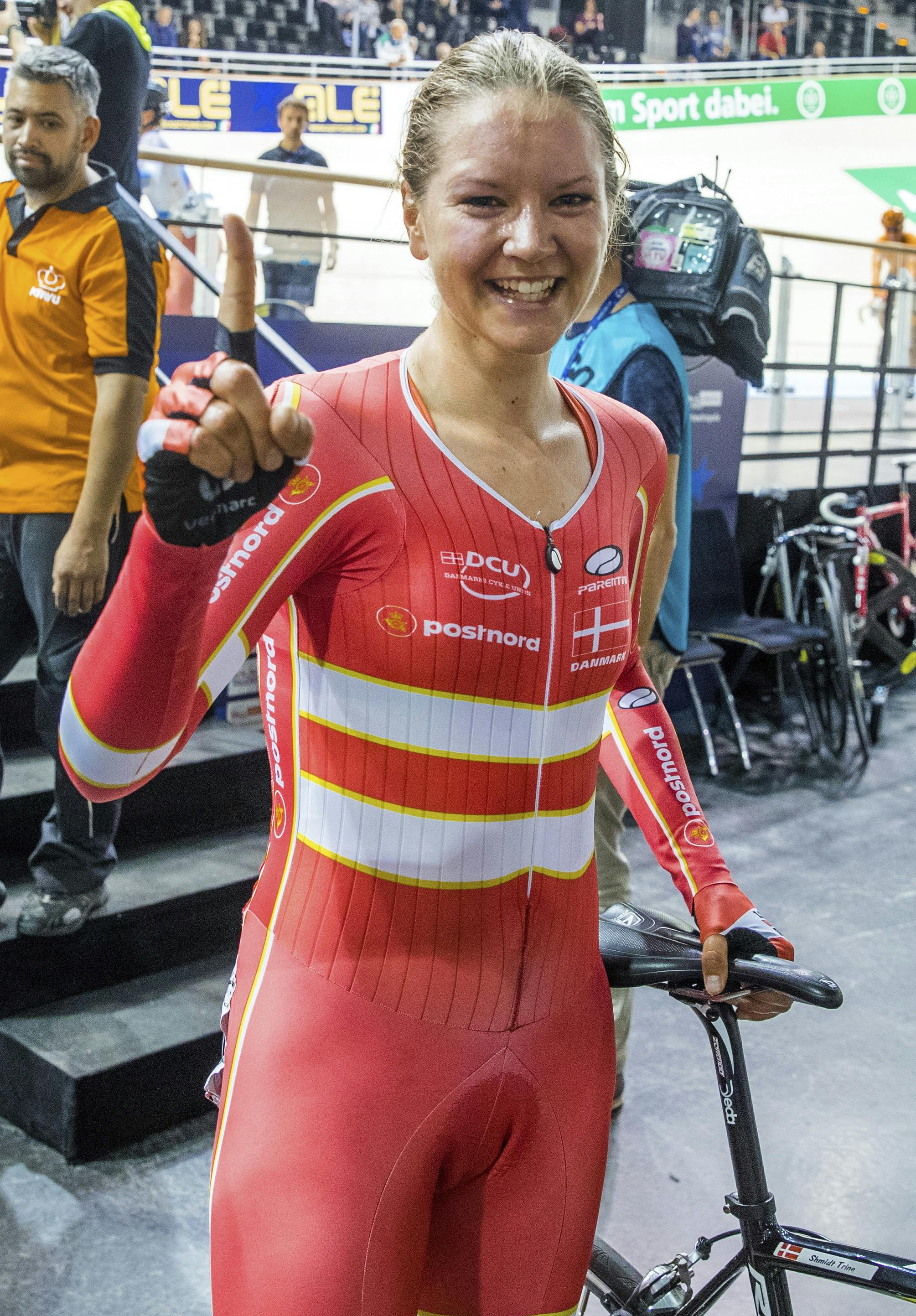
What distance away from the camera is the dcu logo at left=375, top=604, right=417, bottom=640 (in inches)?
42.4

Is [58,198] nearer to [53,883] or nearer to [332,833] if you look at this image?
[53,883]

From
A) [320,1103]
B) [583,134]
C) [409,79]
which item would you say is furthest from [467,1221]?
[409,79]

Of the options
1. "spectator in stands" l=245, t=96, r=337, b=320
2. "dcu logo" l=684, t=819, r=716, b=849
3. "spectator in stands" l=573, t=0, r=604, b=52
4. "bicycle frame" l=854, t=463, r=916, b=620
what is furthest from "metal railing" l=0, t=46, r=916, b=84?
"dcu logo" l=684, t=819, r=716, b=849

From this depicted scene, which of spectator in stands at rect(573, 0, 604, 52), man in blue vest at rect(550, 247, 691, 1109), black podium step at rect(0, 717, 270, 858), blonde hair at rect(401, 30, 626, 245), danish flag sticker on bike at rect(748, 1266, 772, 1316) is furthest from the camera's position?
spectator in stands at rect(573, 0, 604, 52)

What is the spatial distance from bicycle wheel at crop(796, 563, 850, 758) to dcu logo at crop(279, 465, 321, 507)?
4779mm

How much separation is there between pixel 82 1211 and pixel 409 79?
635 inches

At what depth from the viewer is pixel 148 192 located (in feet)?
14.9

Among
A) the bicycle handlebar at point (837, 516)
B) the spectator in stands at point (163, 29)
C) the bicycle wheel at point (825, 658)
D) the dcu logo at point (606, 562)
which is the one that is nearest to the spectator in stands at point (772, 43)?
the spectator in stands at point (163, 29)

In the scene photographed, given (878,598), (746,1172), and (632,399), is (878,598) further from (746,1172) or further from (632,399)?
(746,1172)

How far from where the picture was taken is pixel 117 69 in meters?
3.13

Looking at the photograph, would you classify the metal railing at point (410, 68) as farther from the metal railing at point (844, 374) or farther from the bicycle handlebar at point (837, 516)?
the bicycle handlebar at point (837, 516)

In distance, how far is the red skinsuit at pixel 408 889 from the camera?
1.05 m

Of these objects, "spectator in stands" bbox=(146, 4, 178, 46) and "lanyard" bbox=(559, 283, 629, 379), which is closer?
"lanyard" bbox=(559, 283, 629, 379)

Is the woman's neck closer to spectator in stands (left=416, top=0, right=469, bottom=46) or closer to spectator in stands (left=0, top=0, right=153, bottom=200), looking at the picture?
spectator in stands (left=0, top=0, right=153, bottom=200)
